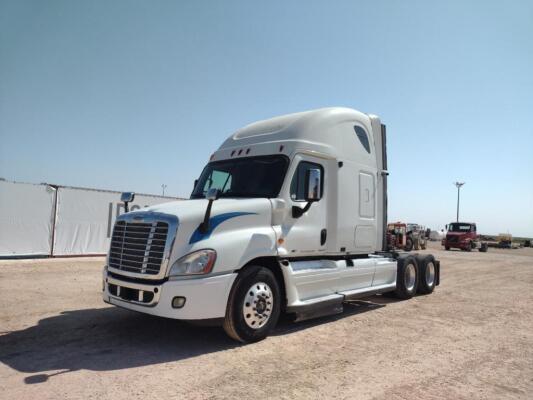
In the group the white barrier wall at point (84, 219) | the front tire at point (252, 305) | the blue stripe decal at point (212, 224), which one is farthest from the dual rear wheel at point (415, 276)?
the white barrier wall at point (84, 219)

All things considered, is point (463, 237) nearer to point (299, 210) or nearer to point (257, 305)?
point (299, 210)

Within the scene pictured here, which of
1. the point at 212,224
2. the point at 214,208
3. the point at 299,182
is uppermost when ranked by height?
the point at 299,182

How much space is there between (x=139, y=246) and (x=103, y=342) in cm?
139

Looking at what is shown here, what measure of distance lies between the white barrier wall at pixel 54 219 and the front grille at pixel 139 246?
39.7 ft

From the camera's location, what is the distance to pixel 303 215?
21.4ft

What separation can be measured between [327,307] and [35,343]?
4294 mm

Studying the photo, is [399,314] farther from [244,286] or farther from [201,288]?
[201,288]

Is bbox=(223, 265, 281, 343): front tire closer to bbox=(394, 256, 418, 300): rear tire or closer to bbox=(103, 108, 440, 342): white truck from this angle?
bbox=(103, 108, 440, 342): white truck

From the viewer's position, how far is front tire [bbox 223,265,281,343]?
530cm

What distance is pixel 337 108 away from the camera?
7.73 m

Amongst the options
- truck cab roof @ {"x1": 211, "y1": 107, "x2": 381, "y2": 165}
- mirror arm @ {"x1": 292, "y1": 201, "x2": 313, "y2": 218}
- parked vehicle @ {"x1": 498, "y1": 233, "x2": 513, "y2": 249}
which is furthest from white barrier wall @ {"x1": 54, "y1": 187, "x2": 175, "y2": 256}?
parked vehicle @ {"x1": 498, "y1": 233, "x2": 513, "y2": 249}

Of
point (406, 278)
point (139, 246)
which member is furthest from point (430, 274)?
point (139, 246)

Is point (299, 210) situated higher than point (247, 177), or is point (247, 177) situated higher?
point (247, 177)

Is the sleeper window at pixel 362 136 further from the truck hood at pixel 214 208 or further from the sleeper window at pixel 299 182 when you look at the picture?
the truck hood at pixel 214 208
